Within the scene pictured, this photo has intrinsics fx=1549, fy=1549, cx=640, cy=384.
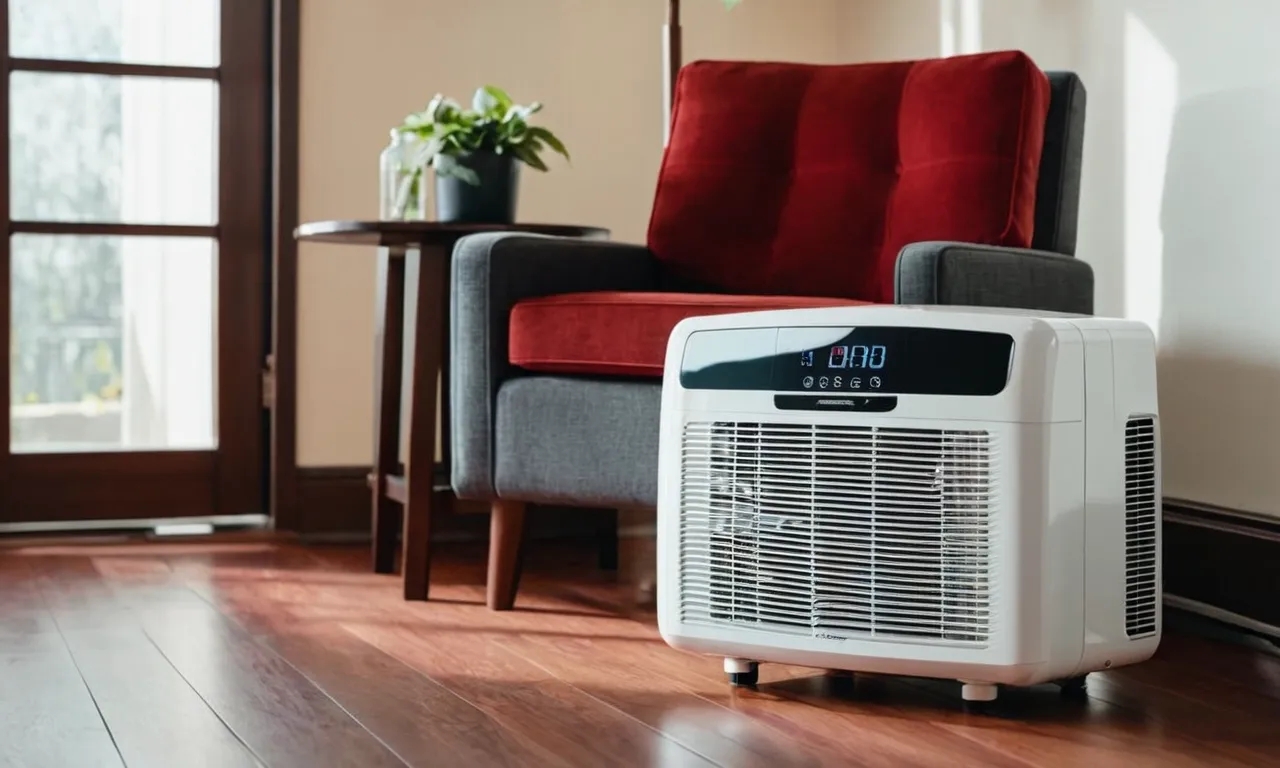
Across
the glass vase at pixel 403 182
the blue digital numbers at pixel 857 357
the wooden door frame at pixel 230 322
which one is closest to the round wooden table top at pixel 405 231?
the glass vase at pixel 403 182

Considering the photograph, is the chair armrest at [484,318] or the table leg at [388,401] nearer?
the chair armrest at [484,318]

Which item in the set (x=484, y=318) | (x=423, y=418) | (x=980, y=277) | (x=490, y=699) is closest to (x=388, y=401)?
(x=423, y=418)

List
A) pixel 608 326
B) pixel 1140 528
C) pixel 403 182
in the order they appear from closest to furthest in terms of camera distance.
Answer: pixel 1140 528, pixel 608 326, pixel 403 182

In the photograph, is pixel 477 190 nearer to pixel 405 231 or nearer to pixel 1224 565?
pixel 405 231

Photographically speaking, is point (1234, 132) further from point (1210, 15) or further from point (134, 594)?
point (134, 594)

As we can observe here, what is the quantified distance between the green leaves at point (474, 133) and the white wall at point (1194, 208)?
0.90 m

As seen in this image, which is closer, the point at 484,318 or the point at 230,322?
the point at 484,318

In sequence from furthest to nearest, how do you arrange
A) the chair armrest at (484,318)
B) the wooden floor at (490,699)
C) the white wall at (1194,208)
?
the chair armrest at (484,318) < the white wall at (1194,208) < the wooden floor at (490,699)

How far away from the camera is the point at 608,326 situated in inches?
82.9

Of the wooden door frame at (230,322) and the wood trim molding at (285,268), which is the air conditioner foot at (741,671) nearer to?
the wood trim molding at (285,268)

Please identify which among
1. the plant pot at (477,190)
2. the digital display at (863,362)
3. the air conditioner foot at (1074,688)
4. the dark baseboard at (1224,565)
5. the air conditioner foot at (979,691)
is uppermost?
the plant pot at (477,190)

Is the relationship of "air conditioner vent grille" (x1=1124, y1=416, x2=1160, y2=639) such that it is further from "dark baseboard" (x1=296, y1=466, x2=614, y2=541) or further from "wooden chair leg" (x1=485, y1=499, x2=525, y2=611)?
"dark baseboard" (x1=296, y1=466, x2=614, y2=541)

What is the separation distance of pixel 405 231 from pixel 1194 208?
1200mm

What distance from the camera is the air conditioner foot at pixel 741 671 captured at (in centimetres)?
174
